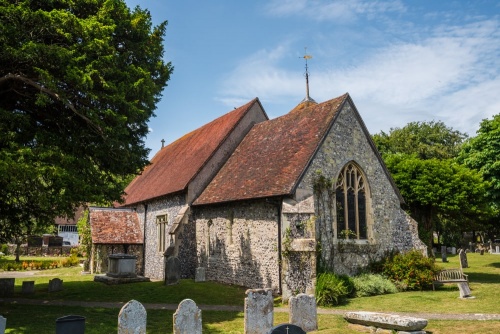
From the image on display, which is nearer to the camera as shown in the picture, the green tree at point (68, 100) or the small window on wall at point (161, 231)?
the green tree at point (68, 100)

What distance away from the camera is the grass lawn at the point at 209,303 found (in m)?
11.1

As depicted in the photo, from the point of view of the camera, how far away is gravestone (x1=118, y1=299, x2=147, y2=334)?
8.98m

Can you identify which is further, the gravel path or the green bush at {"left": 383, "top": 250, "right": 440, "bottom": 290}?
the green bush at {"left": 383, "top": 250, "right": 440, "bottom": 290}

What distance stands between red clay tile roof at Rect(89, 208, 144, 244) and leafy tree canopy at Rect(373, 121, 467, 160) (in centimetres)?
3098

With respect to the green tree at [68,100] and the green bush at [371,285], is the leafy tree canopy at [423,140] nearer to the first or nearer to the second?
the green bush at [371,285]

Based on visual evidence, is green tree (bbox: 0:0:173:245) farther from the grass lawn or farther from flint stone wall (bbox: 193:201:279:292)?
flint stone wall (bbox: 193:201:279:292)

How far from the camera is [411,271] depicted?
57.5 ft

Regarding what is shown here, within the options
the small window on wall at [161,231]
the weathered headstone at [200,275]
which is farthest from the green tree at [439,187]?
the small window on wall at [161,231]

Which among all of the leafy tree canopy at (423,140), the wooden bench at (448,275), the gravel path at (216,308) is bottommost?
the gravel path at (216,308)

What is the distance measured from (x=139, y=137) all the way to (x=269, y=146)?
269 inches

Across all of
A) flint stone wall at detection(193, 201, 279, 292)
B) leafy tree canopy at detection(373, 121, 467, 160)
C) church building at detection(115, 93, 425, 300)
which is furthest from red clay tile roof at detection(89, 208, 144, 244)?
leafy tree canopy at detection(373, 121, 467, 160)

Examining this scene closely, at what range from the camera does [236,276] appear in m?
18.6

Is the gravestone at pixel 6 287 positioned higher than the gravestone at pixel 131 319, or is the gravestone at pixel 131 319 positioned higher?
the gravestone at pixel 131 319

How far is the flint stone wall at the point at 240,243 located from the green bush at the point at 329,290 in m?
2.00
